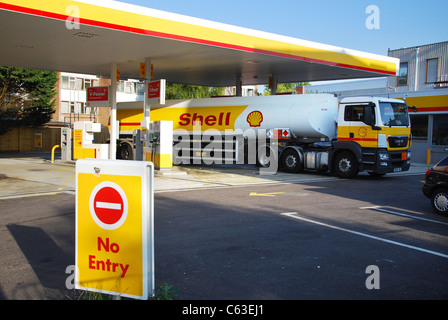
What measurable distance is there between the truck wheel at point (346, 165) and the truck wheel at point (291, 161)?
5.74 feet

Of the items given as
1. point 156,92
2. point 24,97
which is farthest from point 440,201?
point 24,97

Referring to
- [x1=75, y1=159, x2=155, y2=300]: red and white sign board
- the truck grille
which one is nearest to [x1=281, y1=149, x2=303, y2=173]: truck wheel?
the truck grille

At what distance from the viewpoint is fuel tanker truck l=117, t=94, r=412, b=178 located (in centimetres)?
1673

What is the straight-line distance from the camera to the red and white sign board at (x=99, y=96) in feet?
70.4

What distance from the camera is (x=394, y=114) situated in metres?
16.9

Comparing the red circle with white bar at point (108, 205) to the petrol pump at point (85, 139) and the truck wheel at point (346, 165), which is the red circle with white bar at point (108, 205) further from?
the petrol pump at point (85, 139)

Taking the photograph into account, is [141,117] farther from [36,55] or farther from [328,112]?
[328,112]

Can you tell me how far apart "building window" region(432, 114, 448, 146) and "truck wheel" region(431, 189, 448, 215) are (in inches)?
713

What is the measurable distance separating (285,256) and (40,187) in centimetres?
998

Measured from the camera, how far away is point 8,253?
6.33 metres

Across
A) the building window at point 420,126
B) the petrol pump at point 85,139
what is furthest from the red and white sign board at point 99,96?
the building window at point 420,126

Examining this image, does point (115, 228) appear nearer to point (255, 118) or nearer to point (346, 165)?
point (346, 165)

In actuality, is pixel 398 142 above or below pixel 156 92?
below

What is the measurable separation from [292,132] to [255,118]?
1.98 meters
